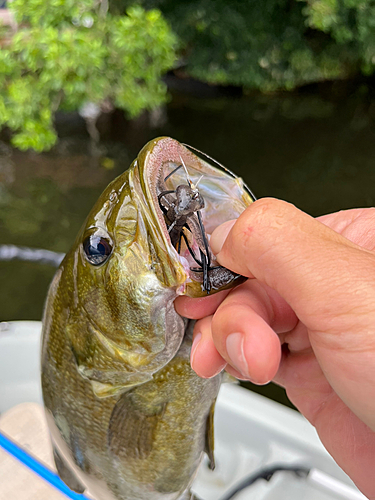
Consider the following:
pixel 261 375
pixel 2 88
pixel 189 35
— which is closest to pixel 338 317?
pixel 261 375

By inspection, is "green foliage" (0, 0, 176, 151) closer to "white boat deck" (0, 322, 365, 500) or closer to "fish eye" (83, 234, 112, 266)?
"white boat deck" (0, 322, 365, 500)

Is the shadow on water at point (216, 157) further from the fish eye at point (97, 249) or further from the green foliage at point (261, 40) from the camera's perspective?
the fish eye at point (97, 249)

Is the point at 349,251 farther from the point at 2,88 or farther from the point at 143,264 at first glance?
the point at 2,88

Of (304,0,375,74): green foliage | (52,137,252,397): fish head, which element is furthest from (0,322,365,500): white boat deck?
(304,0,375,74): green foliage

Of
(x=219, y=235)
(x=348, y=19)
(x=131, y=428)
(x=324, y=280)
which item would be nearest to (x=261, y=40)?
(x=348, y=19)

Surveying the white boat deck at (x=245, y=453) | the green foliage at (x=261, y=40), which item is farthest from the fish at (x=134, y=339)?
the green foliage at (x=261, y=40)

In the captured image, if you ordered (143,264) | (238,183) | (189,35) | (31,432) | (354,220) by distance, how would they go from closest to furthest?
(143,264), (238,183), (354,220), (31,432), (189,35)
